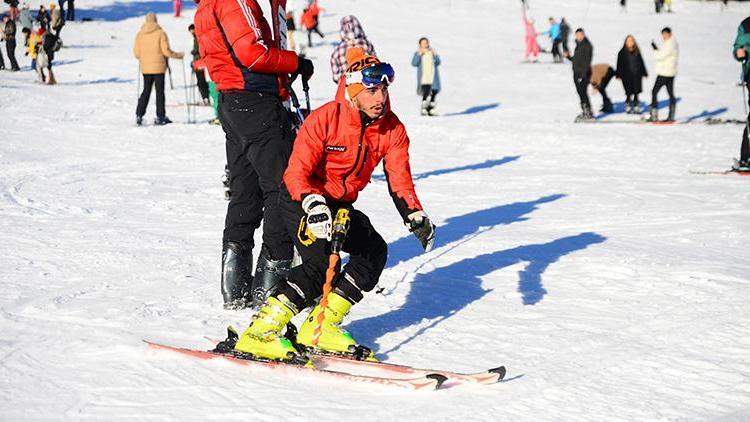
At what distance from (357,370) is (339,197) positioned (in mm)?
912

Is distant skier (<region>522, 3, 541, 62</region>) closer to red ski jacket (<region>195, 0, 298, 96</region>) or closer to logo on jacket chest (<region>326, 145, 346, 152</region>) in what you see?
red ski jacket (<region>195, 0, 298, 96</region>)

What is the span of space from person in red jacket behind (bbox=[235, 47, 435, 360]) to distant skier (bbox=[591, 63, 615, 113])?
16460mm

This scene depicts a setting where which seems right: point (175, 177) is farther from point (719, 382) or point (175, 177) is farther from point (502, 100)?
point (502, 100)

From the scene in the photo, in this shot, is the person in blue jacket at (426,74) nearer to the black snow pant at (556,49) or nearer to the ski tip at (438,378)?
the black snow pant at (556,49)

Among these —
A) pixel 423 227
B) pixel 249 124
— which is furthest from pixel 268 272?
pixel 423 227

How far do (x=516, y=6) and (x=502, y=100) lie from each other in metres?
21.8

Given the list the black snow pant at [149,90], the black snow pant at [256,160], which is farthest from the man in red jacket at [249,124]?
the black snow pant at [149,90]

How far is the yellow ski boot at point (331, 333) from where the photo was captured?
4508 mm

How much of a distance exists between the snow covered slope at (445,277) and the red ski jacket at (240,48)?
1401mm

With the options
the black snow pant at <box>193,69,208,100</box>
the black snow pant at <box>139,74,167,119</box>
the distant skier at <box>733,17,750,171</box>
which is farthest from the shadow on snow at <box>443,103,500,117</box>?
the distant skier at <box>733,17,750,171</box>

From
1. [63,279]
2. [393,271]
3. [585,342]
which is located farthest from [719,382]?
[63,279]

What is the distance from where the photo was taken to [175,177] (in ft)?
36.3

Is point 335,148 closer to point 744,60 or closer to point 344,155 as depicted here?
point 344,155

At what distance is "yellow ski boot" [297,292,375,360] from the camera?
4.51 metres
